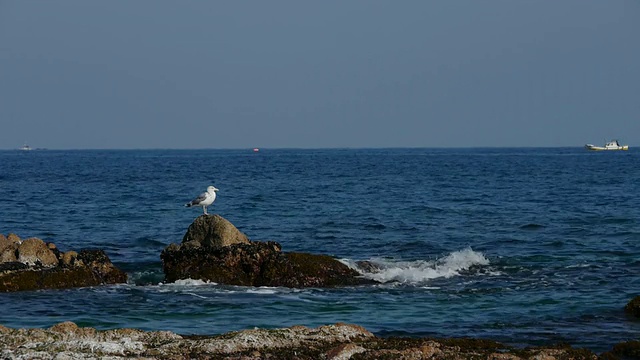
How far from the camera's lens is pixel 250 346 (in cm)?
1326

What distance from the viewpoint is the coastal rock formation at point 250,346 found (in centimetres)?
1266

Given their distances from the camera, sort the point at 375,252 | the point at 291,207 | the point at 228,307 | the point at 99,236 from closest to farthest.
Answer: the point at 228,307 < the point at 375,252 < the point at 99,236 < the point at 291,207

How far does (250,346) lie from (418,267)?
528 inches

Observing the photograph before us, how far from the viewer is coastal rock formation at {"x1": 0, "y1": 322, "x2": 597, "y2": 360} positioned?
12.7 m

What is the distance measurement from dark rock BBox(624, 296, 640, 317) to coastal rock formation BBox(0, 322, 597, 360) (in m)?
5.57

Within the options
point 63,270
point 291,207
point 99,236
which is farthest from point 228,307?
point 291,207

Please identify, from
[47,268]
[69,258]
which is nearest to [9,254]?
[47,268]

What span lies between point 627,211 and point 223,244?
89.3 feet

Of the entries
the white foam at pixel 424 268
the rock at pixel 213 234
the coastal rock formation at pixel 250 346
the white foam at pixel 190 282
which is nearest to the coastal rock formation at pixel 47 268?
the white foam at pixel 190 282

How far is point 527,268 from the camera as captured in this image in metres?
26.2

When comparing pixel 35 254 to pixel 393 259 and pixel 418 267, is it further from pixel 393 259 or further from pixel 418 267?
pixel 393 259

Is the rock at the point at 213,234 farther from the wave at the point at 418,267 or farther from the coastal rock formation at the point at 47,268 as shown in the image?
the wave at the point at 418,267

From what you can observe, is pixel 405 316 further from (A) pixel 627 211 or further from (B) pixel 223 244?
(A) pixel 627 211

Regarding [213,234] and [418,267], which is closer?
[213,234]
